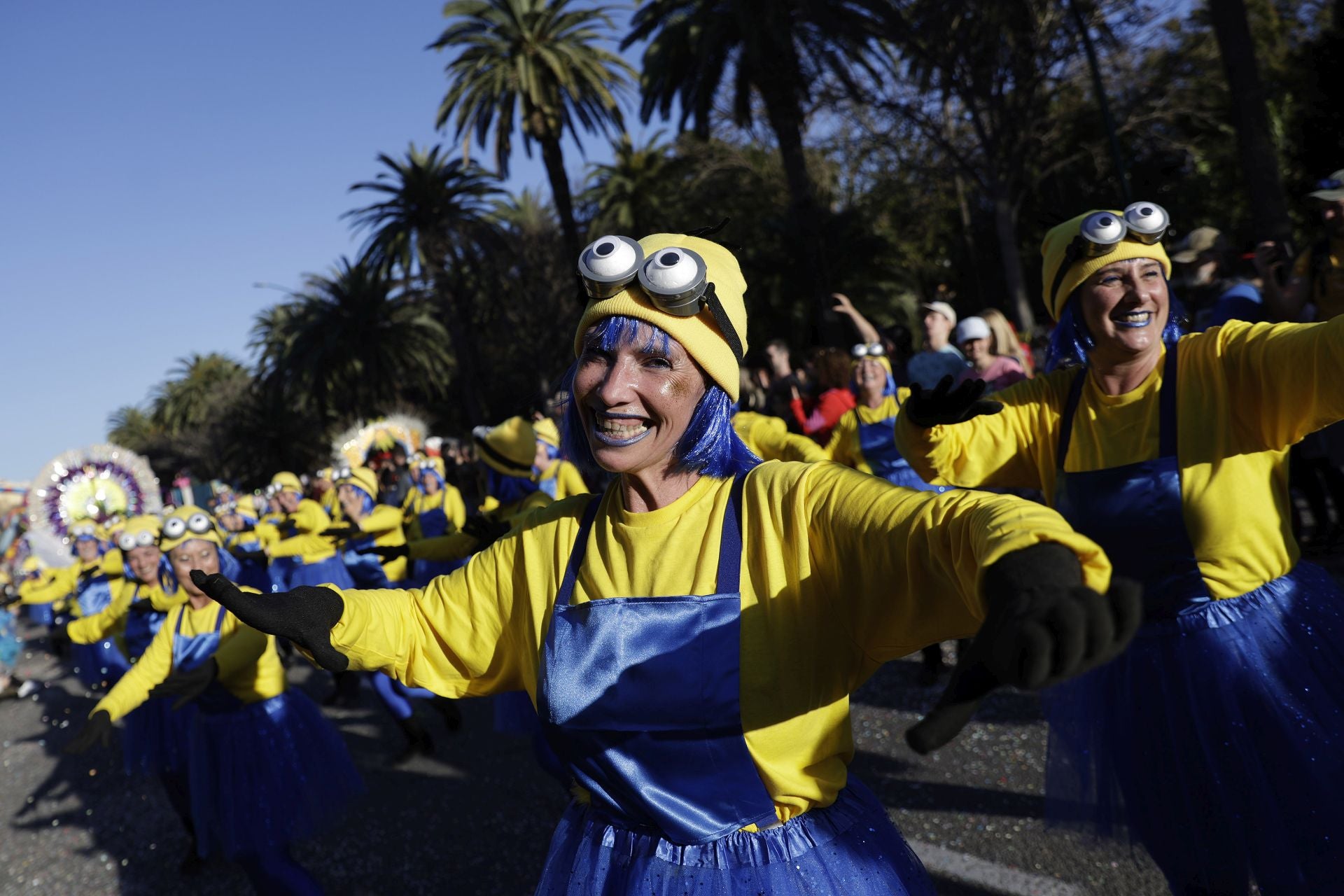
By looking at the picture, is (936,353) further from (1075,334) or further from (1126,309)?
(1126,309)

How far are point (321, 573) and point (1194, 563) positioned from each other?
7491 mm

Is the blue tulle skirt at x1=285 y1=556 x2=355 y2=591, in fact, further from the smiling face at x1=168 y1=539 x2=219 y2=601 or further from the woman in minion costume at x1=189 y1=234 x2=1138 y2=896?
the woman in minion costume at x1=189 y1=234 x2=1138 y2=896

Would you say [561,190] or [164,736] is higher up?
[561,190]

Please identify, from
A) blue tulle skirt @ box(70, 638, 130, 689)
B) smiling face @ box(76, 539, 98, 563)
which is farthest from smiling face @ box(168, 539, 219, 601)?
smiling face @ box(76, 539, 98, 563)

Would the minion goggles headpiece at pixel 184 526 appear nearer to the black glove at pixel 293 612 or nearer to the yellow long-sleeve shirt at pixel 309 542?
the black glove at pixel 293 612

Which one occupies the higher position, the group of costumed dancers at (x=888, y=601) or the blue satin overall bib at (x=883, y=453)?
the group of costumed dancers at (x=888, y=601)

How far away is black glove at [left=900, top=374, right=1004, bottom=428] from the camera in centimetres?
216

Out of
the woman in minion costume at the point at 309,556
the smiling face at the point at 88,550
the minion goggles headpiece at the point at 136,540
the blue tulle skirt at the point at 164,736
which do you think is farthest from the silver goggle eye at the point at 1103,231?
the smiling face at the point at 88,550

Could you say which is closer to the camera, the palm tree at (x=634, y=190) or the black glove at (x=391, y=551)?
the black glove at (x=391, y=551)

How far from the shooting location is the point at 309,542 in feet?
27.0

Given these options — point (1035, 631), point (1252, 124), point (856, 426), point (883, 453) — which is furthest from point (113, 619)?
point (1252, 124)

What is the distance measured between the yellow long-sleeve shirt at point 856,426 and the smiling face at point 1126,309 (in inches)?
122

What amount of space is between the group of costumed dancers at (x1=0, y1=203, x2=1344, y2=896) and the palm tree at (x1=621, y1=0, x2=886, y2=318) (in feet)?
42.6

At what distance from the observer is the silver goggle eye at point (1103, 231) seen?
2438 mm
